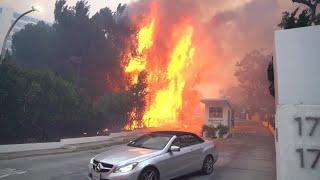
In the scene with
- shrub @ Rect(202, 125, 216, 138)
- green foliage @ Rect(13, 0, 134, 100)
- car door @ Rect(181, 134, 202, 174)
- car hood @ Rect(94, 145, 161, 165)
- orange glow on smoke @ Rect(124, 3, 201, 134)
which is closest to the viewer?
car hood @ Rect(94, 145, 161, 165)

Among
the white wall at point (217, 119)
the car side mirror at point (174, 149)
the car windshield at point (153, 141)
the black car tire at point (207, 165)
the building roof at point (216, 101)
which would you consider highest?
the building roof at point (216, 101)

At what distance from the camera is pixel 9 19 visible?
421 ft

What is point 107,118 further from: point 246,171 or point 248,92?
point 248,92

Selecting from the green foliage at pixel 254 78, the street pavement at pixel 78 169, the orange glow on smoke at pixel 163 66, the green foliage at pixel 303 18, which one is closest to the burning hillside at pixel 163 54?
the orange glow on smoke at pixel 163 66

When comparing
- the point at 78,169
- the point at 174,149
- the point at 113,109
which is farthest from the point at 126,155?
the point at 113,109

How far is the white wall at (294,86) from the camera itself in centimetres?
900

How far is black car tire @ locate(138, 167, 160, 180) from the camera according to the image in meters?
9.52

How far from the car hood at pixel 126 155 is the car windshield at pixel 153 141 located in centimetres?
38

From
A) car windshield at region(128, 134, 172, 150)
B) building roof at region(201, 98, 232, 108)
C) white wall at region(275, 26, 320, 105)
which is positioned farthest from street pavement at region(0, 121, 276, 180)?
building roof at region(201, 98, 232, 108)

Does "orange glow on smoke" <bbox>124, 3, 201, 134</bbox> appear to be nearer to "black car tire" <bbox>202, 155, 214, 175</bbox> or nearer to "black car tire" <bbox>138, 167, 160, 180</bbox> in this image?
"black car tire" <bbox>202, 155, 214, 175</bbox>

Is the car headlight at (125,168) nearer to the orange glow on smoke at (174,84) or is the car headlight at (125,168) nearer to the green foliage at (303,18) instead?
the green foliage at (303,18)

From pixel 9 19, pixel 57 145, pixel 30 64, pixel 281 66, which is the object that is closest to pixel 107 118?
pixel 57 145

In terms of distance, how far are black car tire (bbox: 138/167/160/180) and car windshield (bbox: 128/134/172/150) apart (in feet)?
2.84

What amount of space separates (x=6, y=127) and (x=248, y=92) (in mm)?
48264
